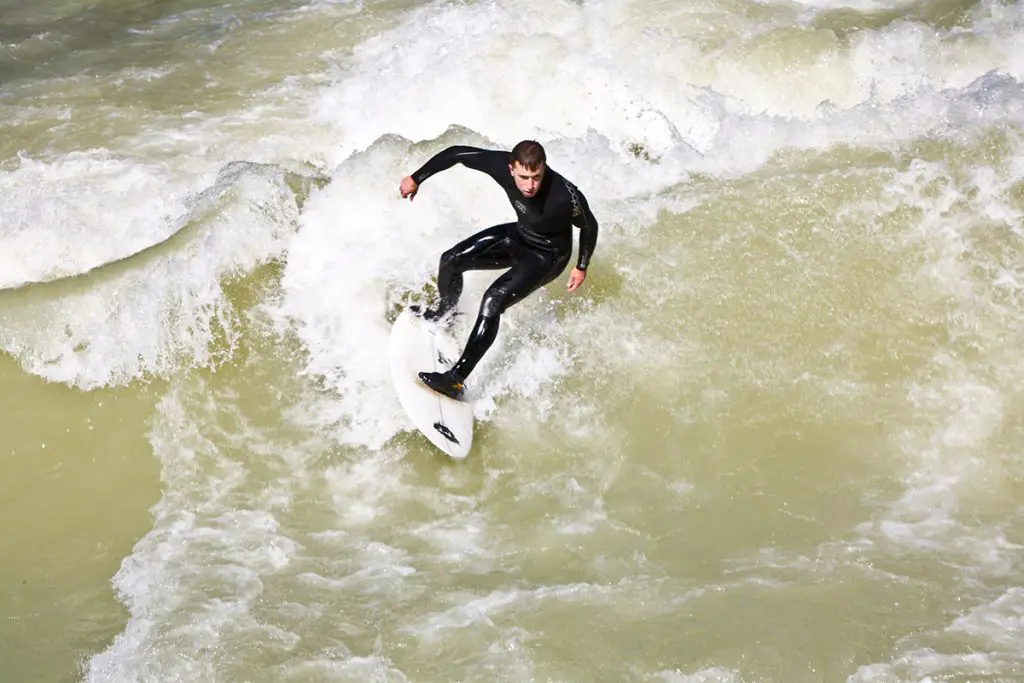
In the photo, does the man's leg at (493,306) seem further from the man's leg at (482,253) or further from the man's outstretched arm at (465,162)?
the man's outstretched arm at (465,162)

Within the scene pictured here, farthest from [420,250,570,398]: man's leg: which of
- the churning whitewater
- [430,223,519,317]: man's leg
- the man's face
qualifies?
the man's face

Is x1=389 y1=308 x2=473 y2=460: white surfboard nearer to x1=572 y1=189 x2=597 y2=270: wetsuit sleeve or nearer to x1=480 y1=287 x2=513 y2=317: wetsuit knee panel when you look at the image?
x1=480 y1=287 x2=513 y2=317: wetsuit knee panel

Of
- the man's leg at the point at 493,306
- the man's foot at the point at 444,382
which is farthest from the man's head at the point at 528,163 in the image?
the man's foot at the point at 444,382

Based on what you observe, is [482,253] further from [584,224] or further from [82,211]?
[82,211]

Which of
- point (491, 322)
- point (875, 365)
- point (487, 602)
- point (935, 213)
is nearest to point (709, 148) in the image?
point (935, 213)

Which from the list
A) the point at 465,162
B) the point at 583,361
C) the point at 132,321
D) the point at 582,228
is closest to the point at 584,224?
the point at 582,228

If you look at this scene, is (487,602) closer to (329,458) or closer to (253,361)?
(329,458)

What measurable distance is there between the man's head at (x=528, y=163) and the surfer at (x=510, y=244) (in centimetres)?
5

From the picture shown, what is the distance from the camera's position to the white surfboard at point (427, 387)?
482 centimetres

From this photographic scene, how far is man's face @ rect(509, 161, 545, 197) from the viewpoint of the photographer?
4.42 metres

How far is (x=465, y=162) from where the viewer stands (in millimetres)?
4855

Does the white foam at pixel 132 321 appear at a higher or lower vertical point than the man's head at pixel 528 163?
lower

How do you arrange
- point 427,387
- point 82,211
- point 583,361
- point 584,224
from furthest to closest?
1. point 82,211
2. point 583,361
3. point 427,387
4. point 584,224

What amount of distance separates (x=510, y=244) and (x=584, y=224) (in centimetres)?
43
